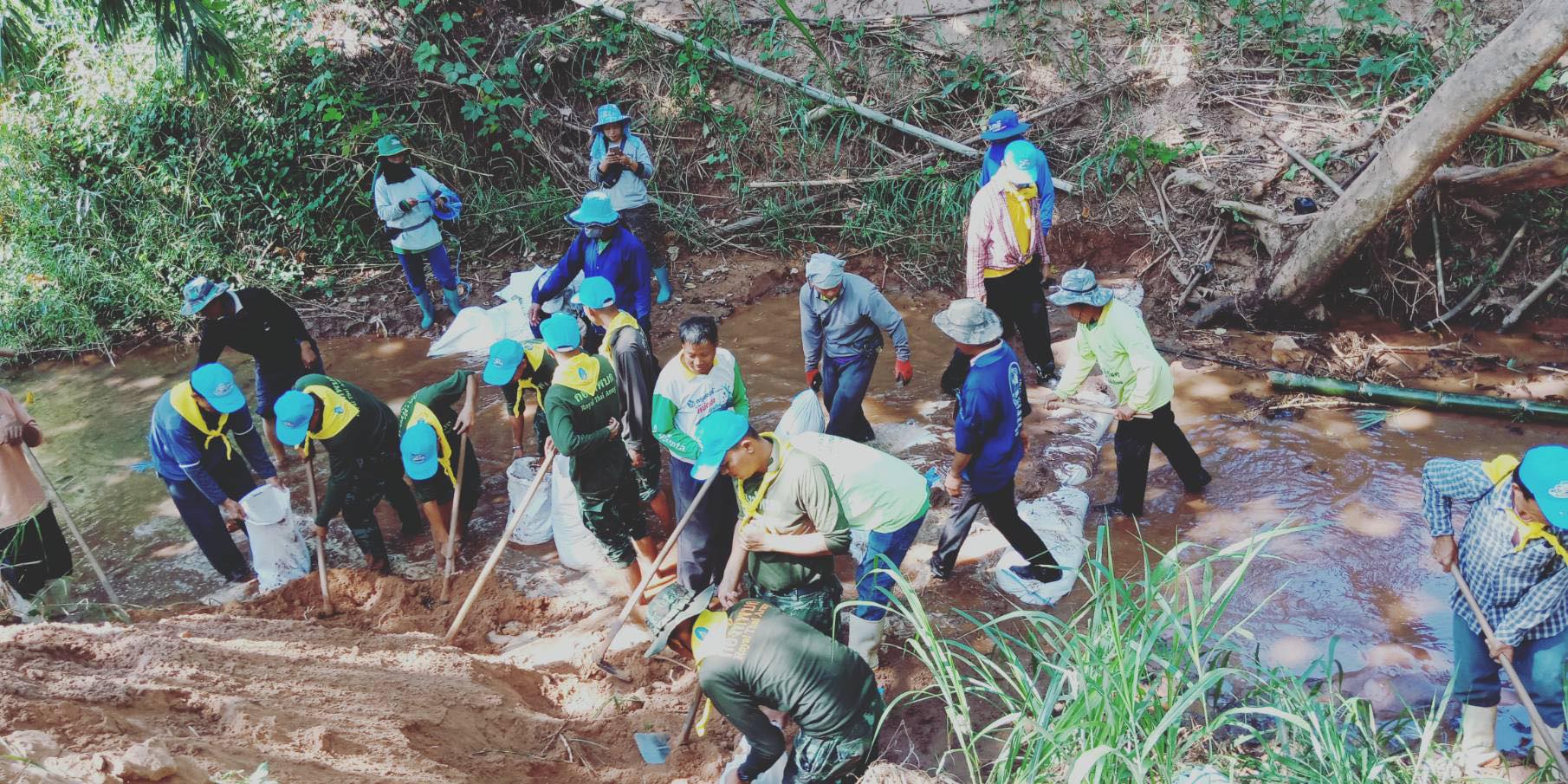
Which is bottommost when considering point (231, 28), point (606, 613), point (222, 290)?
point (606, 613)

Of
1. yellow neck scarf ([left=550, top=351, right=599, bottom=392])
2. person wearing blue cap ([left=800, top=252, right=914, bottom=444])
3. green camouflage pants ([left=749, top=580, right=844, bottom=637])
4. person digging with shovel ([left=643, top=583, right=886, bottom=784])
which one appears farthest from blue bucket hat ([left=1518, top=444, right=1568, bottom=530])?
yellow neck scarf ([left=550, top=351, right=599, bottom=392])

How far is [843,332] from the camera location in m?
5.52

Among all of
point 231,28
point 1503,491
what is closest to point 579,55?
point 231,28

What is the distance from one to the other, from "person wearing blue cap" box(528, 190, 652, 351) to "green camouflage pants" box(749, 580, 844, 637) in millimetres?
2706

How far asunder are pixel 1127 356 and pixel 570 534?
10.3 feet

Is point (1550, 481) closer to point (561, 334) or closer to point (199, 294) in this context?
point (561, 334)

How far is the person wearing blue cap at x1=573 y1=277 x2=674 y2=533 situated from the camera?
16.4 ft

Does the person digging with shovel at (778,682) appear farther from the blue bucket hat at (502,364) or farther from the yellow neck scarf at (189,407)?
the yellow neck scarf at (189,407)


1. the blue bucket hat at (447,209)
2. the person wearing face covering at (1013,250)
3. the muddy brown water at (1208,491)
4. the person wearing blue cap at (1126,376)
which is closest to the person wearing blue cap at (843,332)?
the muddy brown water at (1208,491)

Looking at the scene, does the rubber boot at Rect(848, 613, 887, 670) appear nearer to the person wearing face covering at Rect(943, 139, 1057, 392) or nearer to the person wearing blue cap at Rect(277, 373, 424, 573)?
the person wearing face covering at Rect(943, 139, 1057, 392)

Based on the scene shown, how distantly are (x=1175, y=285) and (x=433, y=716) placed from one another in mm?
6491

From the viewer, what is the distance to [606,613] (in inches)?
194

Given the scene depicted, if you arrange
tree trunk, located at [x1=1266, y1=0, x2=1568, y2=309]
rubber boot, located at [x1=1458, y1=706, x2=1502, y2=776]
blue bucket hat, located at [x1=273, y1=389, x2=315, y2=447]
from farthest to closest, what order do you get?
tree trunk, located at [x1=1266, y1=0, x2=1568, y2=309]
blue bucket hat, located at [x1=273, y1=389, x2=315, y2=447]
rubber boot, located at [x1=1458, y1=706, x2=1502, y2=776]

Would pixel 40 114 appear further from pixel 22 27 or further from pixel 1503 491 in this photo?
pixel 1503 491
